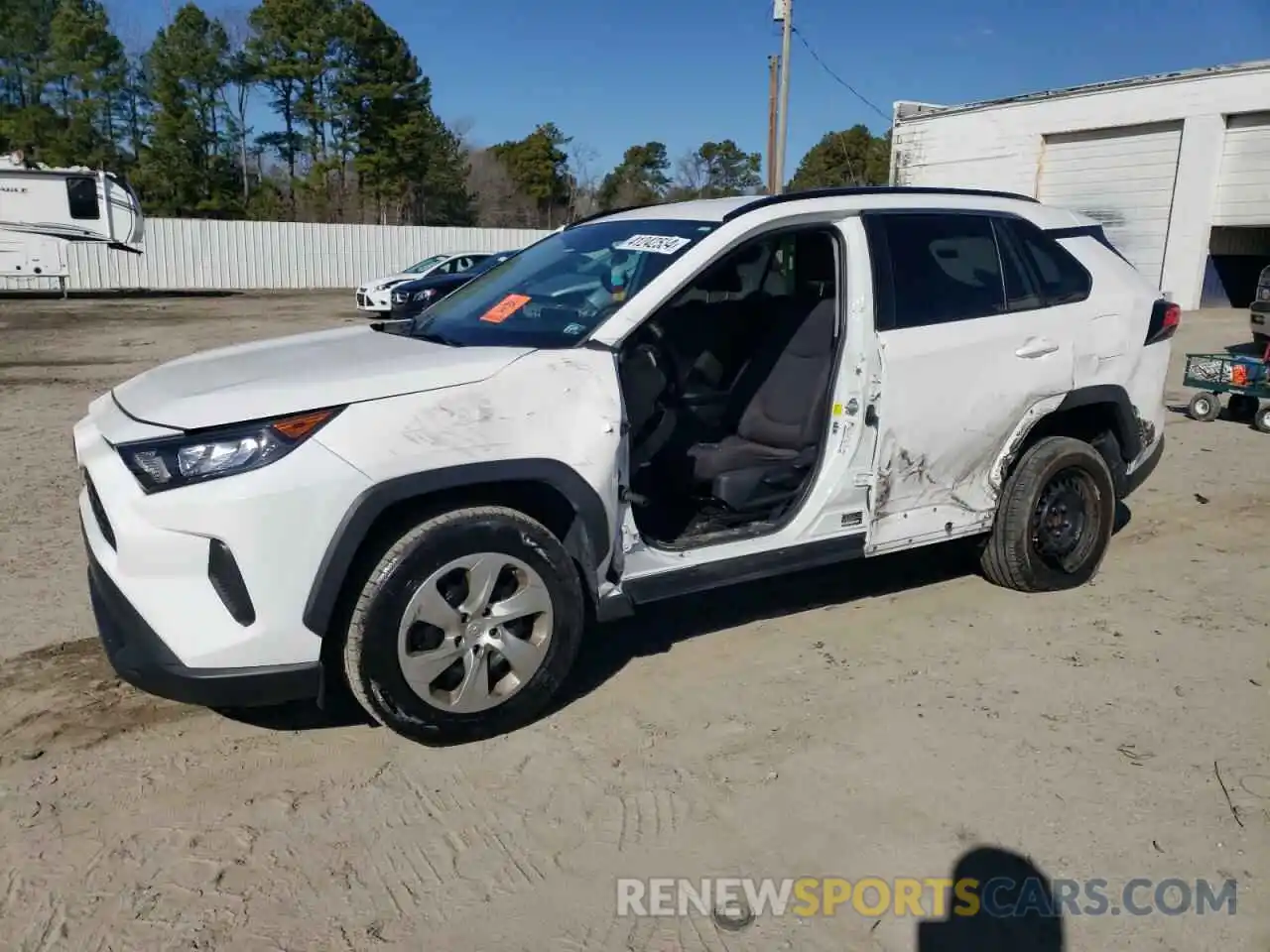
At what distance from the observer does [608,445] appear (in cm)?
351

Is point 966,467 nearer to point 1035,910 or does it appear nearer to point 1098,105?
point 1035,910

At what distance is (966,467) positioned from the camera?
4.55 metres

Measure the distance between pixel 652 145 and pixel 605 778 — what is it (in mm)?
67597

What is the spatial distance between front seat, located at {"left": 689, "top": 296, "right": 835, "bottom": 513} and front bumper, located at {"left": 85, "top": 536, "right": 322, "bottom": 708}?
202cm

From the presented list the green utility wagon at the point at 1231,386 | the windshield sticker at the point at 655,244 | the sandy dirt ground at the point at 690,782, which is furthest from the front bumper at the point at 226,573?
the green utility wagon at the point at 1231,386

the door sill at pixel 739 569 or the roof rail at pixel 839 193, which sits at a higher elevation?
the roof rail at pixel 839 193

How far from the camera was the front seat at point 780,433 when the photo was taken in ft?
14.5

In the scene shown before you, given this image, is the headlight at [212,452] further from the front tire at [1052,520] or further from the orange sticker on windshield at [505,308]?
the front tire at [1052,520]

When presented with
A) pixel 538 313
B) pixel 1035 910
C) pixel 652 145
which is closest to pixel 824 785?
pixel 1035 910

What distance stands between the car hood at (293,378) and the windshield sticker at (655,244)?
798 millimetres

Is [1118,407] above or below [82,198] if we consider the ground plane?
below

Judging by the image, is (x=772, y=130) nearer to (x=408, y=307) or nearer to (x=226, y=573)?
(x=408, y=307)

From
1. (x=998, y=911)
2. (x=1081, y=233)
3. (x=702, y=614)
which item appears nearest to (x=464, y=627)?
(x=702, y=614)

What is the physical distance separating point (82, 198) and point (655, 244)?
25923 millimetres
